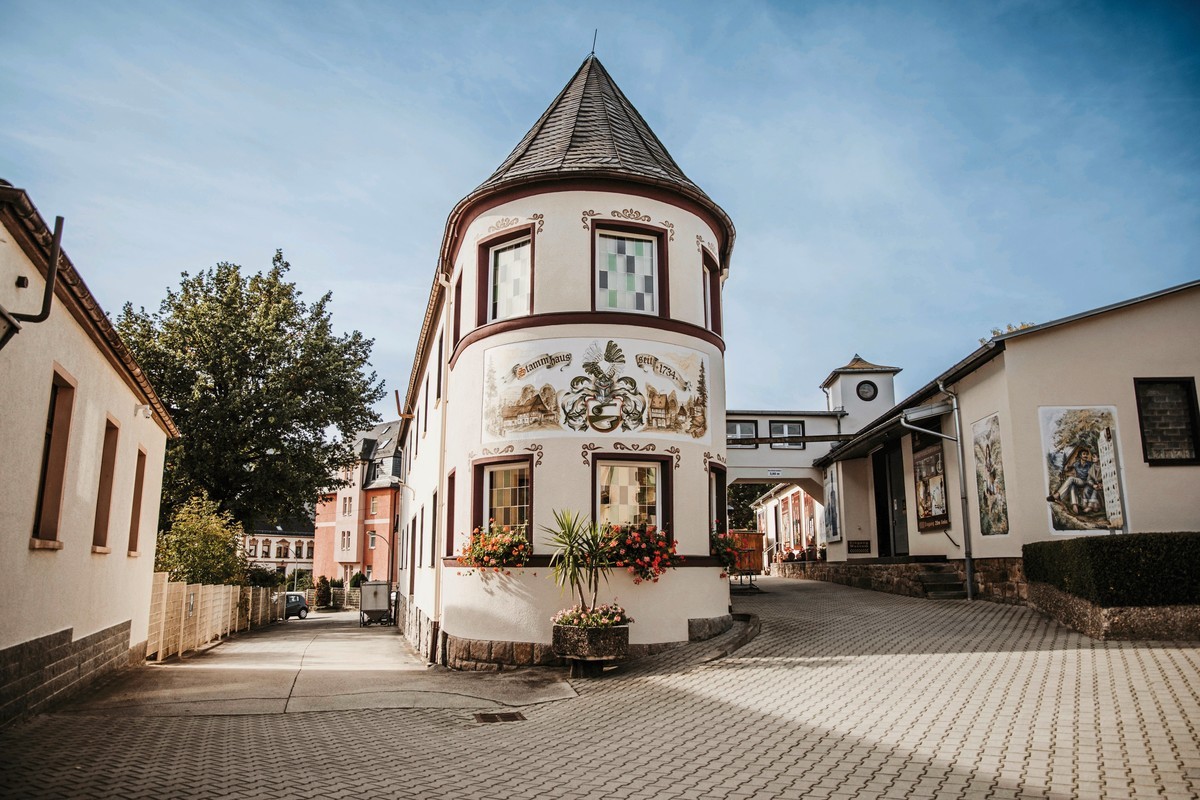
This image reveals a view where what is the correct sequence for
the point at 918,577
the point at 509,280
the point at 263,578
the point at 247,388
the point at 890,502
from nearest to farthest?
the point at 509,280 → the point at 918,577 → the point at 890,502 → the point at 247,388 → the point at 263,578

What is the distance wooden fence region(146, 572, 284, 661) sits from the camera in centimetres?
1548

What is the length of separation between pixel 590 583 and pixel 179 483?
21605mm

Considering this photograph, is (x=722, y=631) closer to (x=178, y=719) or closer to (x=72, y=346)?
(x=178, y=719)

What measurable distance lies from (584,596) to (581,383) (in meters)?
3.09

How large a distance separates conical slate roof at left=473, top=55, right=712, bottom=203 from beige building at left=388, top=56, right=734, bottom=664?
6cm

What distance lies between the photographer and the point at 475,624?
13.0 m

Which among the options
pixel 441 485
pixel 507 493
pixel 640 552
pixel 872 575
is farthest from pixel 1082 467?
pixel 441 485

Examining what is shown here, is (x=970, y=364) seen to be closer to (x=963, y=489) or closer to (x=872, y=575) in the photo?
(x=963, y=489)

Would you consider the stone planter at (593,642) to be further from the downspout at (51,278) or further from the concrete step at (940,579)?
the concrete step at (940,579)

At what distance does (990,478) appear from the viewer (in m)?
17.0

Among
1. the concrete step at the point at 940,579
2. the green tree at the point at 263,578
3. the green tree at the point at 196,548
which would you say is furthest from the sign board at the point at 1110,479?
the green tree at the point at 263,578

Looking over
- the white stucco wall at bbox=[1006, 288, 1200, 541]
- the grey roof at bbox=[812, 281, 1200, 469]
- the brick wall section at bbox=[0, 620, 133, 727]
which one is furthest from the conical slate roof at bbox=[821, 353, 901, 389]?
the brick wall section at bbox=[0, 620, 133, 727]

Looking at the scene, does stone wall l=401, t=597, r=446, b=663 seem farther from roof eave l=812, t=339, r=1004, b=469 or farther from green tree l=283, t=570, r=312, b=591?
green tree l=283, t=570, r=312, b=591

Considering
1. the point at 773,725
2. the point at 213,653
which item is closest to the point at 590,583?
the point at 773,725
